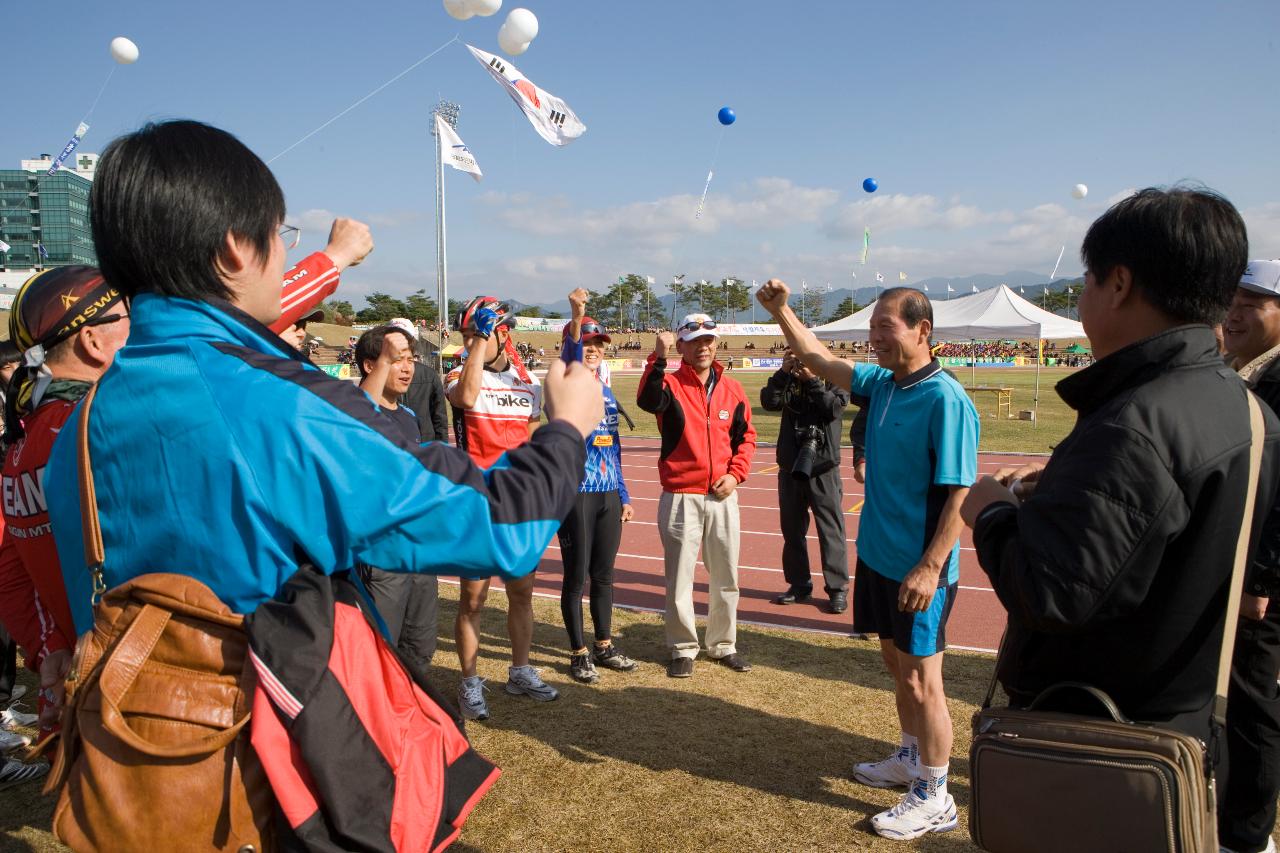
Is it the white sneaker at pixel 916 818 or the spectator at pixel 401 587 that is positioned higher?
the spectator at pixel 401 587

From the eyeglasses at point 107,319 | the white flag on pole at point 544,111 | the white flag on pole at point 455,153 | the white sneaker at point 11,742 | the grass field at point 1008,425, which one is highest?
the white flag on pole at point 455,153

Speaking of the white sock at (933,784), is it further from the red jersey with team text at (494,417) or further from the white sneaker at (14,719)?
the white sneaker at (14,719)

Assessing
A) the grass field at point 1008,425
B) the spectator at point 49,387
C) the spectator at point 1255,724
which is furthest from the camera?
the grass field at point 1008,425

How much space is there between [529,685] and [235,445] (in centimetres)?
387

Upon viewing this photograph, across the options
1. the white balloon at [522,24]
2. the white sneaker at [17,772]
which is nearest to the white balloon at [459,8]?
the white balloon at [522,24]

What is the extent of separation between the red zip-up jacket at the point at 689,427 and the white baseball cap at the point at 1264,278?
2.94m

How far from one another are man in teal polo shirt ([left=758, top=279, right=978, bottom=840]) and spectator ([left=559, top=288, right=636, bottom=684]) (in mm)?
1839

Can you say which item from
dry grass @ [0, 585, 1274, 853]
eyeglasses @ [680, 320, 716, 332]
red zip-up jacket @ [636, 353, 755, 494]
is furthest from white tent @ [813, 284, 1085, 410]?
dry grass @ [0, 585, 1274, 853]

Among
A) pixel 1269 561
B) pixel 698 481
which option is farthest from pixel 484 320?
pixel 1269 561

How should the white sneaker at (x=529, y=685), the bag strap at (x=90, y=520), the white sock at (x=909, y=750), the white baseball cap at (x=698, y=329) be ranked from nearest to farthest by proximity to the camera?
the bag strap at (x=90, y=520), the white sock at (x=909, y=750), the white sneaker at (x=529, y=685), the white baseball cap at (x=698, y=329)

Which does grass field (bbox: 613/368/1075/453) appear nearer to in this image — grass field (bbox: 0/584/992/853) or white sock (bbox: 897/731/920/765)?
grass field (bbox: 0/584/992/853)

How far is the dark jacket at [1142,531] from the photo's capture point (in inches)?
59.2

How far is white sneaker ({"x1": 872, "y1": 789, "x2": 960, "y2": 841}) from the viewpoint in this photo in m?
3.28

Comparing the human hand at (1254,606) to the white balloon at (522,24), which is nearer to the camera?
the human hand at (1254,606)
